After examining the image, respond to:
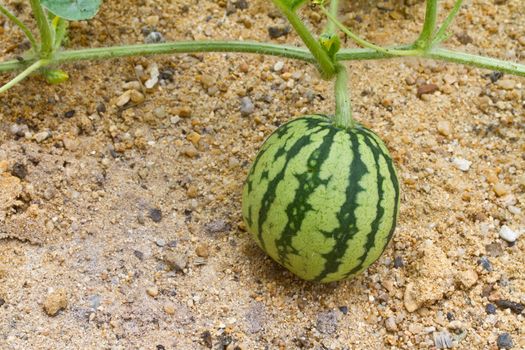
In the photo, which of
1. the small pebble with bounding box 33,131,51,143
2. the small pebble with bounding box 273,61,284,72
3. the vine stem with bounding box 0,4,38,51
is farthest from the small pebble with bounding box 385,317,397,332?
the vine stem with bounding box 0,4,38,51

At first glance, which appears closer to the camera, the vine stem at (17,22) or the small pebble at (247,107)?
the vine stem at (17,22)

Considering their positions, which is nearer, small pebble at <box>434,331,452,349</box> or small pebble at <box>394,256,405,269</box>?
Answer: small pebble at <box>434,331,452,349</box>

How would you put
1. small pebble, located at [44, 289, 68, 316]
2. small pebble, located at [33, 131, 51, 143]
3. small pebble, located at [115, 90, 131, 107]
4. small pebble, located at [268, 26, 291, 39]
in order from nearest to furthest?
small pebble, located at [44, 289, 68, 316]
small pebble, located at [33, 131, 51, 143]
small pebble, located at [115, 90, 131, 107]
small pebble, located at [268, 26, 291, 39]

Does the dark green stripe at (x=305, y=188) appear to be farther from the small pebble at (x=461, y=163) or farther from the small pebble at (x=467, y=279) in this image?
the small pebble at (x=461, y=163)

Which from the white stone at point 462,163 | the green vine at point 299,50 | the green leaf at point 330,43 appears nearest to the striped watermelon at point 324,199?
the green vine at point 299,50

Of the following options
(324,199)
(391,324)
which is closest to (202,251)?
(324,199)

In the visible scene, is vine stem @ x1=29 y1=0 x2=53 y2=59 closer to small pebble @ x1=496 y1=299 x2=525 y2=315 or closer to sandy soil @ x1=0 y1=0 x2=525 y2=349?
sandy soil @ x1=0 y1=0 x2=525 y2=349

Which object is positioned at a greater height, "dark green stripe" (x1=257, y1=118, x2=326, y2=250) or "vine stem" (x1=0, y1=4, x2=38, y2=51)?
"vine stem" (x1=0, y1=4, x2=38, y2=51)
